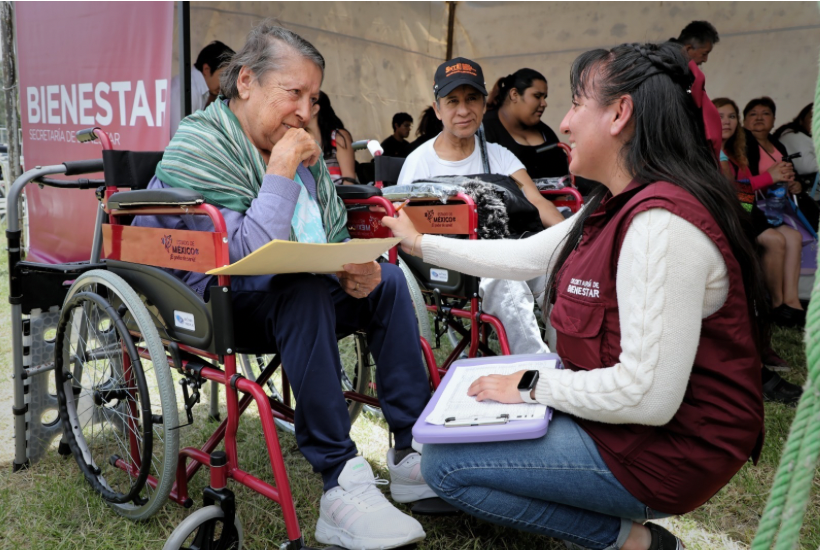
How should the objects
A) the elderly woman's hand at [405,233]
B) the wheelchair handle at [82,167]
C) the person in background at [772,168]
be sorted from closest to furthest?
the elderly woman's hand at [405,233], the wheelchair handle at [82,167], the person in background at [772,168]

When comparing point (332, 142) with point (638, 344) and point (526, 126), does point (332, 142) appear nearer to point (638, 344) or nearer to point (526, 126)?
point (526, 126)

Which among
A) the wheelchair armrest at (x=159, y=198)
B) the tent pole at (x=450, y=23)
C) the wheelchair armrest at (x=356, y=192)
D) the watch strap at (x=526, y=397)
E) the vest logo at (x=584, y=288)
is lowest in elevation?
the watch strap at (x=526, y=397)

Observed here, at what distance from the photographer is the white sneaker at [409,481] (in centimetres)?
170

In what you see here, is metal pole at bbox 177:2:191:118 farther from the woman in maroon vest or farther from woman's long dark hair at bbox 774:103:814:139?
woman's long dark hair at bbox 774:103:814:139

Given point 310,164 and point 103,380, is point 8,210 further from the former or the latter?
point 310,164

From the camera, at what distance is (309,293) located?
152cm

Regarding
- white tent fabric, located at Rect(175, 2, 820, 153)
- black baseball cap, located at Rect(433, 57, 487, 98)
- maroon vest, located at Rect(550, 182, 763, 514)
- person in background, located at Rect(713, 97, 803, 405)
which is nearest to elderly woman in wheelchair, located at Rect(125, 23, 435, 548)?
maroon vest, located at Rect(550, 182, 763, 514)

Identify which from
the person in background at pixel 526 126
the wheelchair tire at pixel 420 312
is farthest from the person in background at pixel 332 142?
the wheelchair tire at pixel 420 312

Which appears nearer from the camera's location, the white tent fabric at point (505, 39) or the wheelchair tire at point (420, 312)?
the wheelchair tire at point (420, 312)

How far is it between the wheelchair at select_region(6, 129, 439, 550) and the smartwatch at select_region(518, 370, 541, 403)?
1.80 ft

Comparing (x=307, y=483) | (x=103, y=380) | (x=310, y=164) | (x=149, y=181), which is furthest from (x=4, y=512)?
(x=310, y=164)

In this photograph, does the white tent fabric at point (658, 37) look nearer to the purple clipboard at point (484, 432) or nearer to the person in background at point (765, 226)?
the person in background at point (765, 226)

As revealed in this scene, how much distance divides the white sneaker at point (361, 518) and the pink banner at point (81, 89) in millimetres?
2192

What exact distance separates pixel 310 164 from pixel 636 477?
1.15 meters
